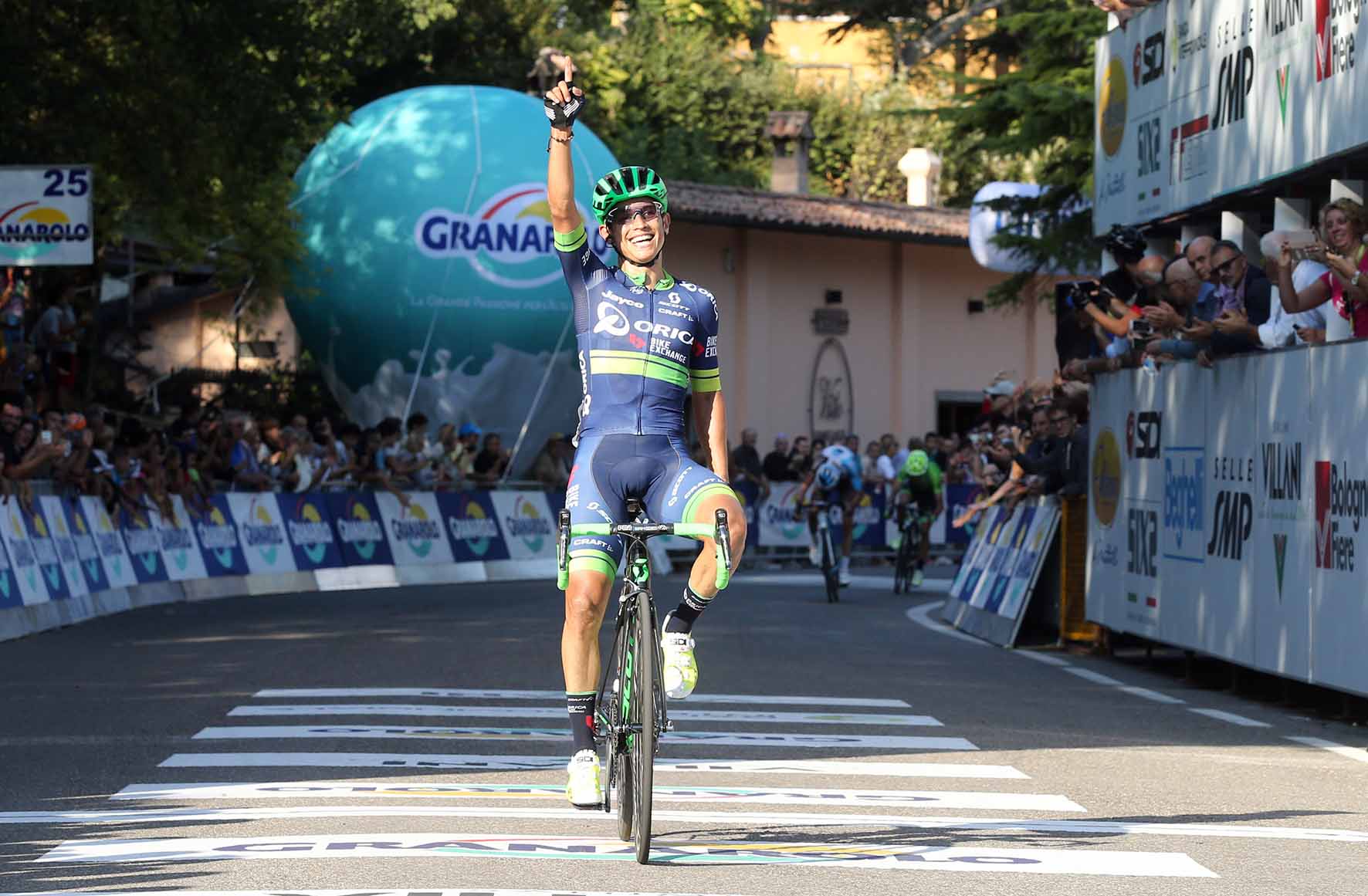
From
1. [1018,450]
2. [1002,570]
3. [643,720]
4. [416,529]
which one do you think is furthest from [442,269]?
[643,720]

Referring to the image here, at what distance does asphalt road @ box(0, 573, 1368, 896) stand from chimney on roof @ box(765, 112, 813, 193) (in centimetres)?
3780

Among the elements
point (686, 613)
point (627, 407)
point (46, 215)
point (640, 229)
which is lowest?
point (686, 613)

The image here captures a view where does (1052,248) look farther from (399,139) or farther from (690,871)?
(690,871)

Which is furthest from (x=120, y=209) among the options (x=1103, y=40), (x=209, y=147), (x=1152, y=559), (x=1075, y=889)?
(x=1075, y=889)

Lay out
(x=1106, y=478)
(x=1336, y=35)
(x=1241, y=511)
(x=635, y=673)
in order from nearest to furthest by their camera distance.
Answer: (x=635, y=673) < (x=1336, y=35) < (x=1241, y=511) < (x=1106, y=478)

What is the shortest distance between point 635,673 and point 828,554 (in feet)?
58.9

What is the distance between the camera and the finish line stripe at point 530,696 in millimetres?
13836

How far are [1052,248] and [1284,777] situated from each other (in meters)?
14.9

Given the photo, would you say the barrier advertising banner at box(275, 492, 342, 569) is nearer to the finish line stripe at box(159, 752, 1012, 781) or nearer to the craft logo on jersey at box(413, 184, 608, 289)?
the craft logo on jersey at box(413, 184, 608, 289)

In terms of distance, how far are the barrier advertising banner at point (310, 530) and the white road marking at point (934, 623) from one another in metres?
7.05

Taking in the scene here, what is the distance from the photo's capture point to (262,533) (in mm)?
26391

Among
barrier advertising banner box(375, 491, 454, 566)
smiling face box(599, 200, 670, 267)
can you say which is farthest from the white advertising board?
smiling face box(599, 200, 670, 267)

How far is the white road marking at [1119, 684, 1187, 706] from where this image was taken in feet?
48.9

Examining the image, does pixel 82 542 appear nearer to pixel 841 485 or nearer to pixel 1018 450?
pixel 1018 450
